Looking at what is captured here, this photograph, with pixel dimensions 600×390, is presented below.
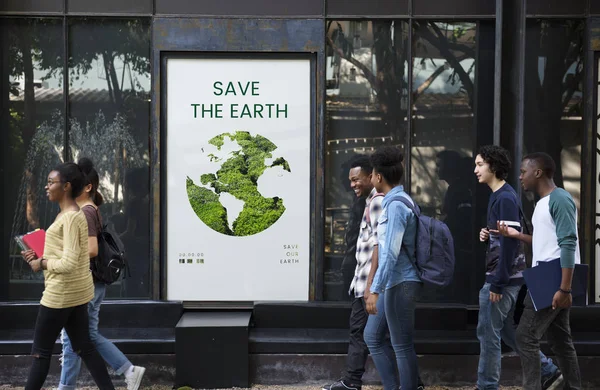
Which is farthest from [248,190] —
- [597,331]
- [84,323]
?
[597,331]

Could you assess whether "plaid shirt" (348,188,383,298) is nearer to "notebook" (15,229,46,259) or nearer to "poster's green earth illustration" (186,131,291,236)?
"poster's green earth illustration" (186,131,291,236)

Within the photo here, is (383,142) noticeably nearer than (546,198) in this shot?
No

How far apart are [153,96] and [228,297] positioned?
211 cm

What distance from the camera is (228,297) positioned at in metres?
7.96

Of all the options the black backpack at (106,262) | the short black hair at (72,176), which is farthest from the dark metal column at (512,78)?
the short black hair at (72,176)

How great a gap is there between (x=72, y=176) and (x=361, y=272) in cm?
235

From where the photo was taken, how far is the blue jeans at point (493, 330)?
629 cm

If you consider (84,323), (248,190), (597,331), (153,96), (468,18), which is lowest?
(597,331)

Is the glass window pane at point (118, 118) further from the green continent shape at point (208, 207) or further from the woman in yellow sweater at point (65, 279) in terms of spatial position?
the woman in yellow sweater at point (65, 279)

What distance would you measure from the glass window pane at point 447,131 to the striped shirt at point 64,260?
366 cm

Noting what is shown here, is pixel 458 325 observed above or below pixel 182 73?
below

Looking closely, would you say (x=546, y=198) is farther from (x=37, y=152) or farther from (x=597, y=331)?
(x=37, y=152)

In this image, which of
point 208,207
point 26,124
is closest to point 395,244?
point 208,207

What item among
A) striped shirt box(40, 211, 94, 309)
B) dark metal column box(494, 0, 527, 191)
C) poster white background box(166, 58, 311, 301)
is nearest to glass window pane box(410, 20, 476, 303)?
dark metal column box(494, 0, 527, 191)
